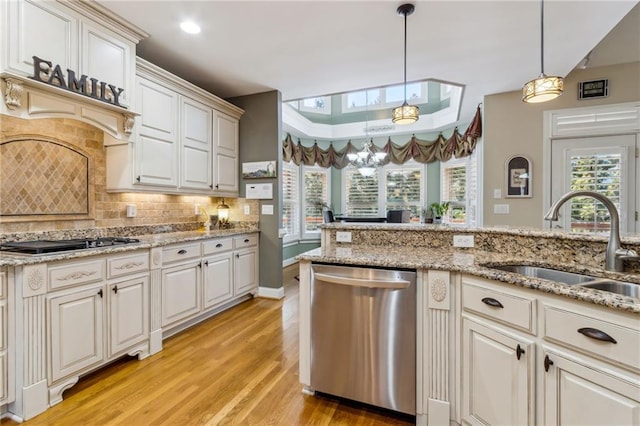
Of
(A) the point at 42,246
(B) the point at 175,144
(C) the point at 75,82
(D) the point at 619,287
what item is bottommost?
(D) the point at 619,287

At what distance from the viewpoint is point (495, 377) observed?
4.77 feet

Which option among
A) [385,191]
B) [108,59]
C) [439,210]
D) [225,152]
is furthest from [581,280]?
[385,191]

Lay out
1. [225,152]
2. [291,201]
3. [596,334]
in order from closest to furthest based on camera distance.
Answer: [596,334] < [225,152] < [291,201]

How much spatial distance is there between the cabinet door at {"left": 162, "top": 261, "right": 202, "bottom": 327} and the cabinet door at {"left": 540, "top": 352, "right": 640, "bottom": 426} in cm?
279

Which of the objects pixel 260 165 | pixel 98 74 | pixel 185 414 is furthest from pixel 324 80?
pixel 185 414

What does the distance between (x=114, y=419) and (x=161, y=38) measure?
305cm

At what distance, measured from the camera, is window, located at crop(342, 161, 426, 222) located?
661 centimetres

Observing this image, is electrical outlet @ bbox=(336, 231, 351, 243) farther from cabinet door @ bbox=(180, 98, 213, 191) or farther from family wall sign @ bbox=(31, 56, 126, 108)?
family wall sign @ bbox=(31, 56, 126, 108)

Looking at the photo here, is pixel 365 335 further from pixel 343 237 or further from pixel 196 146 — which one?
pixel 196 146

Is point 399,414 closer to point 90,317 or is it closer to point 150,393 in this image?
point 150,393

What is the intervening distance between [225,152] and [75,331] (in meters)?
2.57

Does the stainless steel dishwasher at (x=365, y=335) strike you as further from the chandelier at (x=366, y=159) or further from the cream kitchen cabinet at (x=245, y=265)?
the chandelier at (x=366, y=159)

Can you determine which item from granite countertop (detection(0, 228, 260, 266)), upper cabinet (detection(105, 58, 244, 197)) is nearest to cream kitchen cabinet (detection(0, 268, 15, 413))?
granite countertop (detection(0, 228, 260, 266))

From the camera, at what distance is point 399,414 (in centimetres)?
184
